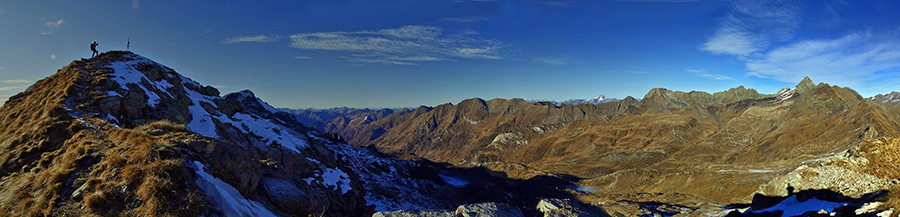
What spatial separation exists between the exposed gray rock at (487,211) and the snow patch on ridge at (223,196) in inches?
293

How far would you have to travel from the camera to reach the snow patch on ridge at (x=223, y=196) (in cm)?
1006

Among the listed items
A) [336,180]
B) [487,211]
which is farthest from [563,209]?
[336,180]

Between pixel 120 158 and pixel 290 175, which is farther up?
pixel 120 158

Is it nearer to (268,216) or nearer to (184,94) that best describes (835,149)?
(268,216)

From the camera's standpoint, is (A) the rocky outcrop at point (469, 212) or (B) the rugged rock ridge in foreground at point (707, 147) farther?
(B) the rugged rock ridge in foreground at point (707, 147)

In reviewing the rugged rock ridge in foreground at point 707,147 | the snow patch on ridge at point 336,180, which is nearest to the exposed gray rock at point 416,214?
the snow patch on ridge at point 336,180

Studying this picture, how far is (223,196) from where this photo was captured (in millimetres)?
10523

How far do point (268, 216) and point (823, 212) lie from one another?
2924 centimetres

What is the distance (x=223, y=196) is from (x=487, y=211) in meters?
8.83

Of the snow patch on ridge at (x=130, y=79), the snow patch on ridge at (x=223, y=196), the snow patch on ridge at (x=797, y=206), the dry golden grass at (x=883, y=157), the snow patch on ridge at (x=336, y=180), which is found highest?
the snow patch on ridge at (x=130, y=79)

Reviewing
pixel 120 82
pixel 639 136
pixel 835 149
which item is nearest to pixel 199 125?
pixel 120 82

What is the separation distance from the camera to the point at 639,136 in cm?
17112

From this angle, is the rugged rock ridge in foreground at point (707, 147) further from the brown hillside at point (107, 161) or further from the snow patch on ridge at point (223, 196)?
the snow patch on ridge at point (223, 196)

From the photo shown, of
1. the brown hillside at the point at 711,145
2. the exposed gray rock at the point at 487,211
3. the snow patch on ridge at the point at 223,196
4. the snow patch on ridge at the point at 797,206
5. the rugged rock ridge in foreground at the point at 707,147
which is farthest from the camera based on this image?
the brown hillside at the point at 711,145
